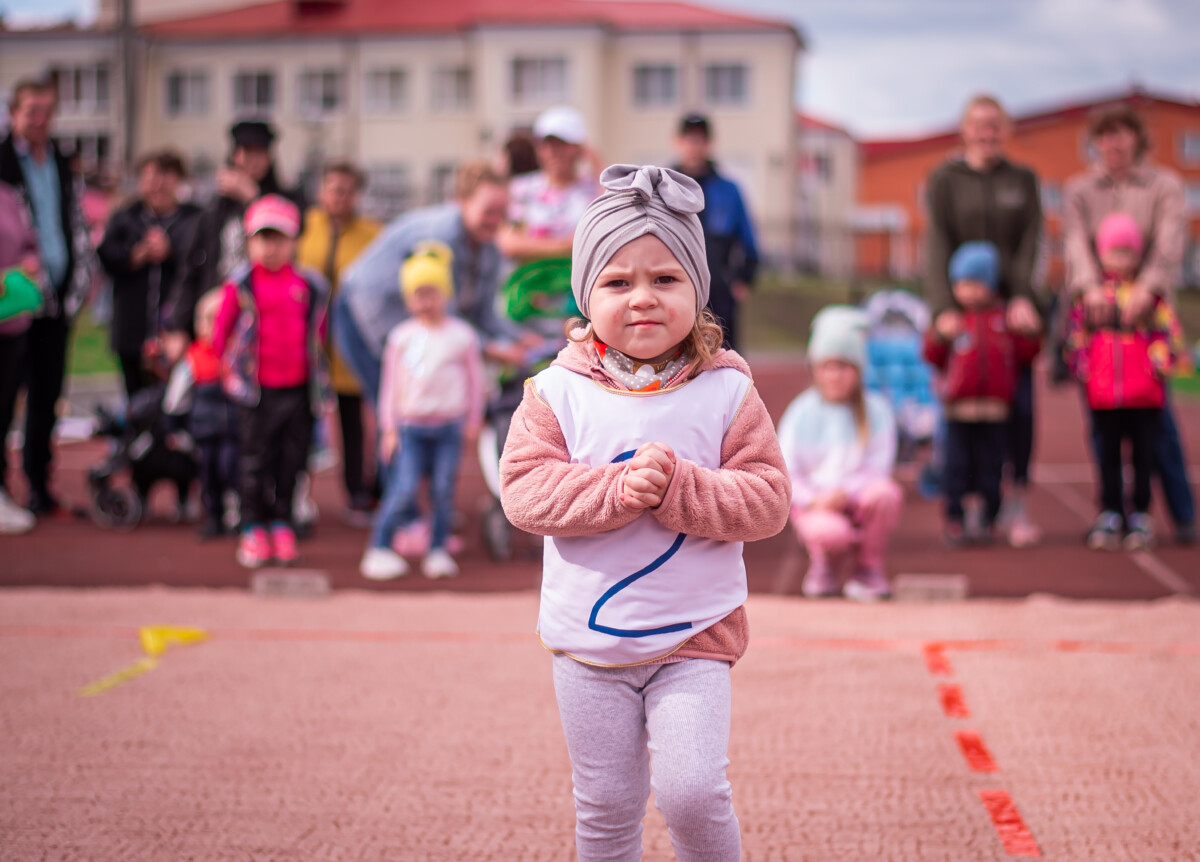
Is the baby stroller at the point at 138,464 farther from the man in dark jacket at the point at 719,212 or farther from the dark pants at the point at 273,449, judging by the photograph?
the man in dark jacket at the point at 719,212

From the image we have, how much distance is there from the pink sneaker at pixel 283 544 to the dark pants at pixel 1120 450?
443cm

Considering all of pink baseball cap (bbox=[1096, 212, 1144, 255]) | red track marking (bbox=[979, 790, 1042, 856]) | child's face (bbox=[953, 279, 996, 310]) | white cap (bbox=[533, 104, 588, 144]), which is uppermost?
white cap (bbox=[533, 104, 588, 144])

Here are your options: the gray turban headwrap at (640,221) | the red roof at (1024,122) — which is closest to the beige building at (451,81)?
the red roof at (1024,122)

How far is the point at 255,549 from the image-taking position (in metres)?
6.88

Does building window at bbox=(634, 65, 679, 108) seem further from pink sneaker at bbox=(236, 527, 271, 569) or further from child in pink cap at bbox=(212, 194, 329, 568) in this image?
pink sneaker at bbox=(236, 527, 271, 569)

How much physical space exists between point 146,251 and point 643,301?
6.56 metres

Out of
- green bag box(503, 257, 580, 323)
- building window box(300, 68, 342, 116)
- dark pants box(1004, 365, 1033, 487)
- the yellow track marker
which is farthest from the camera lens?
building window box(300, 68, 342, 116)

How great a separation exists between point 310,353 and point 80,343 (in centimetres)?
1411

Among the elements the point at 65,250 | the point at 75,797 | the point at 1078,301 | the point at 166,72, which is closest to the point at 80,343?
the point at 65,250

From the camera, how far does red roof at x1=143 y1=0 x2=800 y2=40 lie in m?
44.2

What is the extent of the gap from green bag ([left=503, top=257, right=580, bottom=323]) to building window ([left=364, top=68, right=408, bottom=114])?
41.4 m

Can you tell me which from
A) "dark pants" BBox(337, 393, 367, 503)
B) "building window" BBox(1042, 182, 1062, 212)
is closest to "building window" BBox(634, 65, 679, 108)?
"building window" BBox(1042, 182, 1062, 212)

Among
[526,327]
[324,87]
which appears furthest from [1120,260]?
[324,87]

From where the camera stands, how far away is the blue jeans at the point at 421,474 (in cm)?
667
